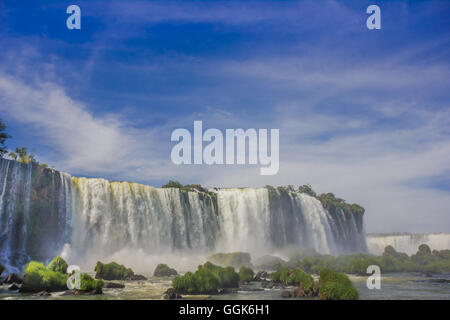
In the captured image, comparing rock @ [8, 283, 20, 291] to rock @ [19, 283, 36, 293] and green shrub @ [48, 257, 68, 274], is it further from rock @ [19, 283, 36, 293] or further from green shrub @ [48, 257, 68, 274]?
green shrub @ [48, 257, 68, 274]

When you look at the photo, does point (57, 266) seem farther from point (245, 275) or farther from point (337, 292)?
point (337, 292)

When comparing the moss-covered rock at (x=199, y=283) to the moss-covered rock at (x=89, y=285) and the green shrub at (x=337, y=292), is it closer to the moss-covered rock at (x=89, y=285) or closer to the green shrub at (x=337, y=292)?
the moss-covered rock at (x=89, y=285)

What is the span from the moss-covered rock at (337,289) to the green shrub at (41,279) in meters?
14.0

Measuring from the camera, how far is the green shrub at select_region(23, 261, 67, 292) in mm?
21562

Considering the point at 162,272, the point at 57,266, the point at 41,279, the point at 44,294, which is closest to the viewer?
the point at 44,294

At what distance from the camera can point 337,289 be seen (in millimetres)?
20281

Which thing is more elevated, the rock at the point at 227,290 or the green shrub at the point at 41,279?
the green shrub at the point at 41,279

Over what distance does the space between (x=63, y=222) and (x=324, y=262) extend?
24786mm

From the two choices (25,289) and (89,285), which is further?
(89,285)

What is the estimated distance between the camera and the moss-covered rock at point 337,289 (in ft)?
65.8

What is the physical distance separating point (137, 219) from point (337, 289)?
26.1m

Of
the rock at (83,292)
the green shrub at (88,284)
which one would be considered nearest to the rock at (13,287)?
the rock at (83,292)

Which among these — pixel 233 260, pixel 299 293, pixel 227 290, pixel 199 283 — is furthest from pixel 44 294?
pixel 233 260
